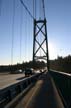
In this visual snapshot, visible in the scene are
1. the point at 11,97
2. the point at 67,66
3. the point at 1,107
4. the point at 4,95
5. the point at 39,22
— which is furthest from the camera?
the point at 39,22

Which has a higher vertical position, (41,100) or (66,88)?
(66,88)

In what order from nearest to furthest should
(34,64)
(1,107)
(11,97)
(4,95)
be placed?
(1,107) → (4,95) → (11,97) → (34,64)

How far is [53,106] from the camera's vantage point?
11.6m

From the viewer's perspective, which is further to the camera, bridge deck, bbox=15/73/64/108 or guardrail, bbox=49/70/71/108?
bridge deck, bbox=15/73/64/108

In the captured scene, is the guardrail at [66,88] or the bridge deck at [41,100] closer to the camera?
the guardrail at [66,88]

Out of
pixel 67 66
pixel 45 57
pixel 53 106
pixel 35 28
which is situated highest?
pixel 35 28

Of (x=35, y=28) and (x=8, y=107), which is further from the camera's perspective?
(x=35, y=28)

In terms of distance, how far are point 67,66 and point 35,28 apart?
65.7 meters

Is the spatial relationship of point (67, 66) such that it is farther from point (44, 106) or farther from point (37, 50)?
point (37, 50)

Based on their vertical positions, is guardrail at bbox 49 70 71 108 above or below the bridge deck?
above

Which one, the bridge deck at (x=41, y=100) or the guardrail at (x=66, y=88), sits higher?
the guardrail at (x=66, y=88)

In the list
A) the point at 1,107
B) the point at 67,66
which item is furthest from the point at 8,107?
the point at 67,66

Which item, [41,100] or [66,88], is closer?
[66,88]

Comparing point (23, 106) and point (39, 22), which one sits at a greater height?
point (39, 22)
